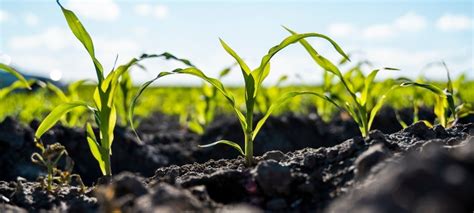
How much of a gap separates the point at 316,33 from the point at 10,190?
1.34 meters

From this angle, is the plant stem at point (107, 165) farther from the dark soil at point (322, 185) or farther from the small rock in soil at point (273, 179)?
the small rock in soil at point (273, 179)

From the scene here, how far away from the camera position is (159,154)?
5.20 metres

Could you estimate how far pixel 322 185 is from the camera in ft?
5.36

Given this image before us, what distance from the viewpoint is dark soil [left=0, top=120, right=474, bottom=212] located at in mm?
1044

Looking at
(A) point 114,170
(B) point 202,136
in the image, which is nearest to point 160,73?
(A) point 114,170

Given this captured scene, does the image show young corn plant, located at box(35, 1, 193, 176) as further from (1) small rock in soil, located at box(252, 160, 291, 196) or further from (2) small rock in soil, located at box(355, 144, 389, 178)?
(2) small rock in soil, located at box(355, 144, 389, 178)

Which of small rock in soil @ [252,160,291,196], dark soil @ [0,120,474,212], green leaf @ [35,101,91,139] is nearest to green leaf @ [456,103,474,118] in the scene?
dark soil @ [0,120,474,212]

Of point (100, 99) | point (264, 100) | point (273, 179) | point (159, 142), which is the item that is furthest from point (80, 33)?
point (264, 100)

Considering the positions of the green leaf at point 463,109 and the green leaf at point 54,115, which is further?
the green leaf at point 463,109

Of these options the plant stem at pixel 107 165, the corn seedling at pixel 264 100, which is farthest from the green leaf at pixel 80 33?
the corn seedling at pixel 264 100

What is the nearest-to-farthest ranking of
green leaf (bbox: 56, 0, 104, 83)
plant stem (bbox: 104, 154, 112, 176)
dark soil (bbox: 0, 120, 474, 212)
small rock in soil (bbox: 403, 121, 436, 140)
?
dark soil (bbox: 0, 120, 474, 212) → small rock in soil (bbox: 403, 121, 436, 140) → green leaf (bbox: 56, 0, 104, 83) → plant stem (bbox: 104, 154, 112, 176)

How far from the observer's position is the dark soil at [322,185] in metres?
1.04

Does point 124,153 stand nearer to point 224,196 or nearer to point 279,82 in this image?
point 279,82

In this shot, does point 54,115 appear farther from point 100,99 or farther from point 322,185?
point 322,185
